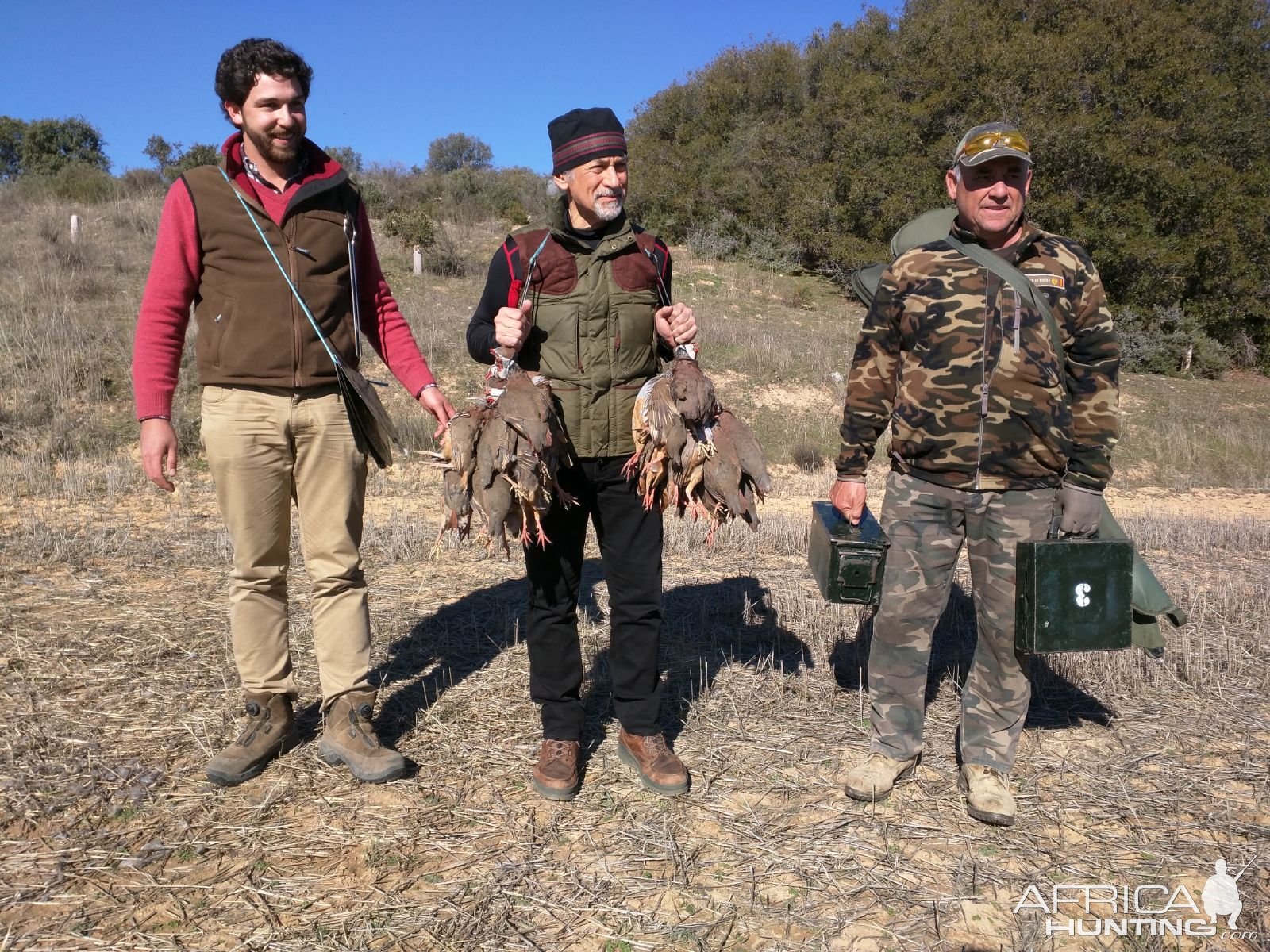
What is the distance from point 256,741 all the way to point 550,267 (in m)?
2.31

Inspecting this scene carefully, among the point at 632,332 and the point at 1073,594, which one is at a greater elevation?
the point at 632,332

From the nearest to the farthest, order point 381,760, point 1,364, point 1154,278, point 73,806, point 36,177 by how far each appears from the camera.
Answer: point 73,806 → point 381,760 → point 1,364 → point 1154,278 → point 36,177

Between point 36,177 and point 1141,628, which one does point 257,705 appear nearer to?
point 1141,628

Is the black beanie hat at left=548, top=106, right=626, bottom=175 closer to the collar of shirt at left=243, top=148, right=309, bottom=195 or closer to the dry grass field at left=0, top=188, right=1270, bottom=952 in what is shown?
the collar of shirt at left=243, top=148, right=309, bottom=195

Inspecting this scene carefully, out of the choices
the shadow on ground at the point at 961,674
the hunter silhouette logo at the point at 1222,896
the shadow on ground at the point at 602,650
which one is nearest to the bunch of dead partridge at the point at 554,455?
the shadow on ground at the point at 602,650

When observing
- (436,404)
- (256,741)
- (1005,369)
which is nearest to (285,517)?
(436,404)

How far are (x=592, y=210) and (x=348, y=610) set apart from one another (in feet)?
6.45

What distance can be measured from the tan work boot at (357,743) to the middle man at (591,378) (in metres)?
0.62

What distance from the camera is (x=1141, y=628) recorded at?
11.9ft

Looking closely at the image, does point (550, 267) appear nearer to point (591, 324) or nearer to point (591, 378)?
point (591, 324)

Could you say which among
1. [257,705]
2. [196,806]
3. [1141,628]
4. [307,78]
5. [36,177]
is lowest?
[196,806]

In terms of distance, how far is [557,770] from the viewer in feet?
11.6

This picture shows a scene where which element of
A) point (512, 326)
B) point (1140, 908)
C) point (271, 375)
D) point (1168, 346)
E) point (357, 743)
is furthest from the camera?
point (1168, 346)

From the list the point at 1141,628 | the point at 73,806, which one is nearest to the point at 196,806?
the point at 73,806
